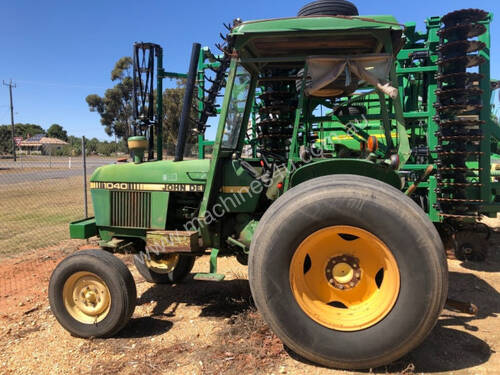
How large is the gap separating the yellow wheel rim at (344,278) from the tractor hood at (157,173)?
128cm

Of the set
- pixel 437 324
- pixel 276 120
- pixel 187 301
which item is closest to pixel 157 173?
pixel 187 301

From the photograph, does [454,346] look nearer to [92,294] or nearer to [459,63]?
[92,294]

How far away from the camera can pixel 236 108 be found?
134 inches

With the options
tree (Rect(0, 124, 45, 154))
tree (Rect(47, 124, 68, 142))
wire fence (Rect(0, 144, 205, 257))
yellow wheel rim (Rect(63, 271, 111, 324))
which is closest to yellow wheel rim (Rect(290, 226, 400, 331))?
yellow wheel rim (Rect(63, 271, 111, 324))

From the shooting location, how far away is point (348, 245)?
8.37ft

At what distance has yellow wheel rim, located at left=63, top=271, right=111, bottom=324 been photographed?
3082mm

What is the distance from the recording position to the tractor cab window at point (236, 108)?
3.19 meters

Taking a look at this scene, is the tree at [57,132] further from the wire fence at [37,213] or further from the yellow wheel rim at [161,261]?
the yellow wheel rim at [161,261]

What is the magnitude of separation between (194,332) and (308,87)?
7.34 feet

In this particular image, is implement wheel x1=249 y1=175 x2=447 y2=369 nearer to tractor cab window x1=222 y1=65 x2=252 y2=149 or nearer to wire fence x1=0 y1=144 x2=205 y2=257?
tractor cab window x1=222 y1=65 x2=252 y2=149

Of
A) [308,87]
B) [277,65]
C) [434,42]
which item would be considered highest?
[434,42]

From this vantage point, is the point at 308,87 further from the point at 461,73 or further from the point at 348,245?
the point at 461,73

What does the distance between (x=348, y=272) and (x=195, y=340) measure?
4.51 ft

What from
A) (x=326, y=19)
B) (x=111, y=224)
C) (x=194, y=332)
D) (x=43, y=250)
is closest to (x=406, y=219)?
(x=326, y=19)
